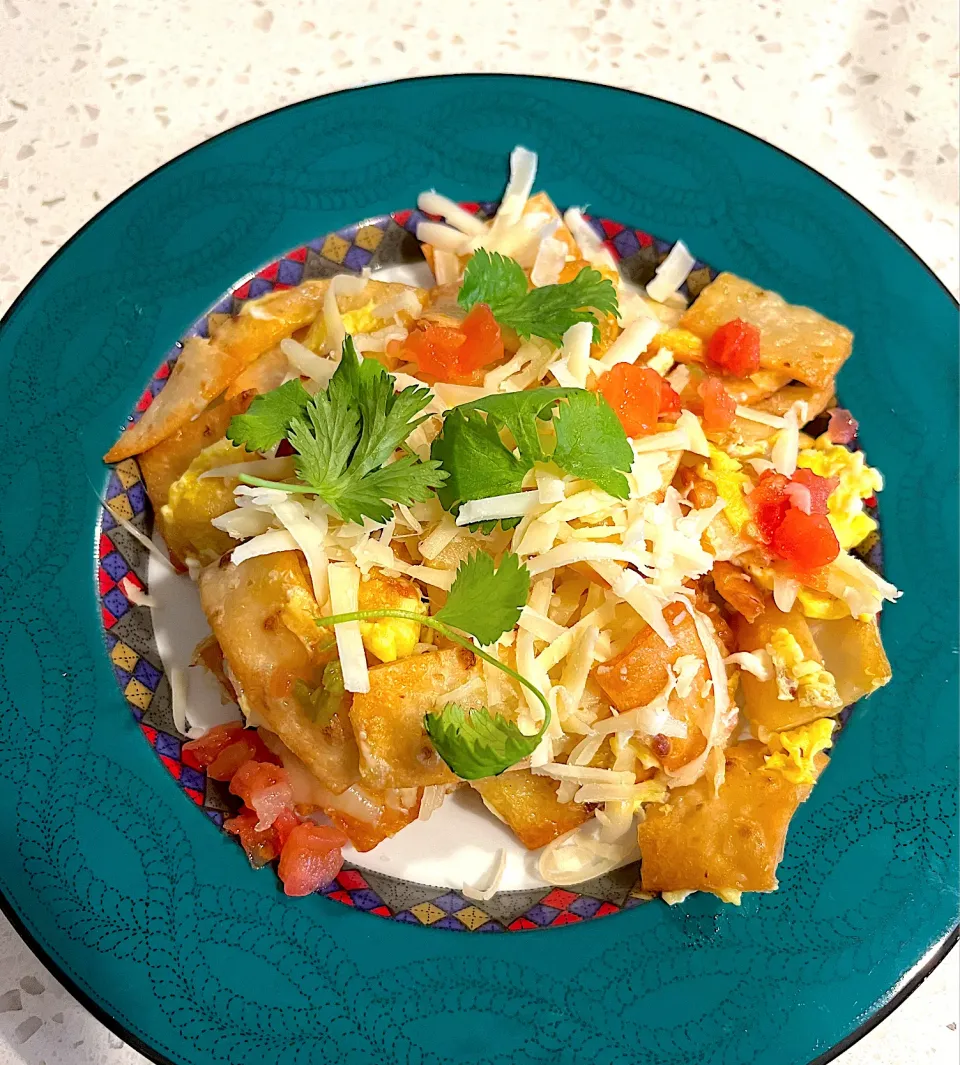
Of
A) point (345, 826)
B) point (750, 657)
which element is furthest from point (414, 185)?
point (345, 826)

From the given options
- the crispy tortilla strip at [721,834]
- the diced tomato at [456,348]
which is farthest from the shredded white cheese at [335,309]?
the crispy tortilla strip at [721,834]

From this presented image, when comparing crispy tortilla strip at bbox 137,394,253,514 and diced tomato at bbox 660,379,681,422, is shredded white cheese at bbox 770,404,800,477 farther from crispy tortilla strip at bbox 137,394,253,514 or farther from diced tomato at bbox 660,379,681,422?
crispy tortilla strip at bbox 137,394,253,514

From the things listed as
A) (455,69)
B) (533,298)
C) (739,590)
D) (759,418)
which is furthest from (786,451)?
(455,69)

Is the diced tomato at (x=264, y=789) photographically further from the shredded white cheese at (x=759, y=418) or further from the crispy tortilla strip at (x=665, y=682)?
the shredded white cheese at (x=759, y=418)

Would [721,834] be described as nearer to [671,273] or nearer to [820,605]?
[820,605]

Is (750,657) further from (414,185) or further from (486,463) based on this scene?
(414,185)

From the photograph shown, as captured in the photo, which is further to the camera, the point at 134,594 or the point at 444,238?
the point at 444,238
